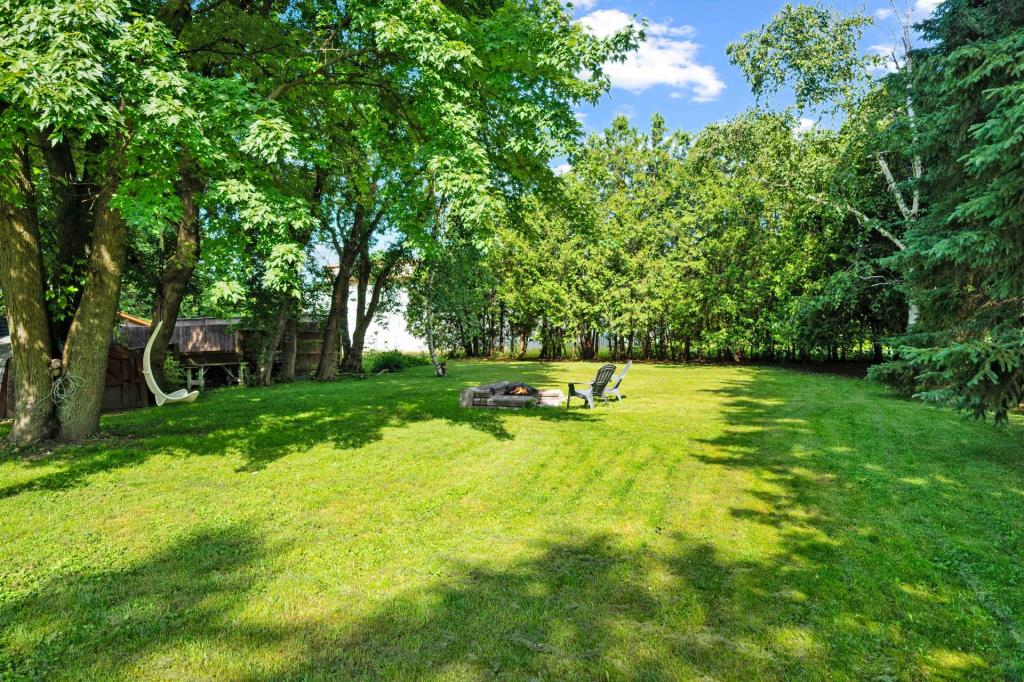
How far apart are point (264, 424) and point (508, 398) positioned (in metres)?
5.29

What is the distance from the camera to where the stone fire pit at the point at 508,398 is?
40.6 ft

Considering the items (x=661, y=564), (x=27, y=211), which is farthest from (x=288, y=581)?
(x=27, y=211)

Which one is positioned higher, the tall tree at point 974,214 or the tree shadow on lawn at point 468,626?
the tall tree at point 974,214

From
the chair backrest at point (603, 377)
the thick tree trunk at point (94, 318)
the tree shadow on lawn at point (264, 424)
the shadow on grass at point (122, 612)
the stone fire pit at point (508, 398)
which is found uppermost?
the thick tree trunk at point (94, 318)

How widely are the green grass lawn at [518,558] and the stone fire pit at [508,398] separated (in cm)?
344

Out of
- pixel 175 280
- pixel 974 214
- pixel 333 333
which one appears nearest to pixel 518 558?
pixel 974 214

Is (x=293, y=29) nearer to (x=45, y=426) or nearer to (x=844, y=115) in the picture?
(x=45, y=426)

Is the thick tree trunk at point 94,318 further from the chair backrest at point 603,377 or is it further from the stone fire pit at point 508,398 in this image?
the chair backrest at point 603,377

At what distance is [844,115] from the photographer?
1900 cm

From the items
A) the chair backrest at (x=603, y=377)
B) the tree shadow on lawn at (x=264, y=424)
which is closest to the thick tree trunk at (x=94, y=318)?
the tree shadow on lawn at (x=264, y=424)

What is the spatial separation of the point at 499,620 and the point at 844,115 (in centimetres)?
2231

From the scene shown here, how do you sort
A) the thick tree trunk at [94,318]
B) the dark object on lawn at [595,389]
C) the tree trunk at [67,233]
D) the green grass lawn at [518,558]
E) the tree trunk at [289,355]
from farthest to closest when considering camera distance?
1. the tree trunk at [289,355]
2. the dark object on lawn at [595,389]
3. the tree trunk at [67,233]
4. the thick tree trunk at [94,318]
5. the green grass lawn at [518,558]

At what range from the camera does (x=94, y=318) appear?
826 centimetres

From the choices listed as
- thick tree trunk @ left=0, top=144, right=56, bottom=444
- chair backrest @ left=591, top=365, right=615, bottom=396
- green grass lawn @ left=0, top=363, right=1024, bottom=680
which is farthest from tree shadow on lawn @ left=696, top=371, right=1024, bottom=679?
thick tree trunk @ left=0, top=144, right=56, bottom=444
